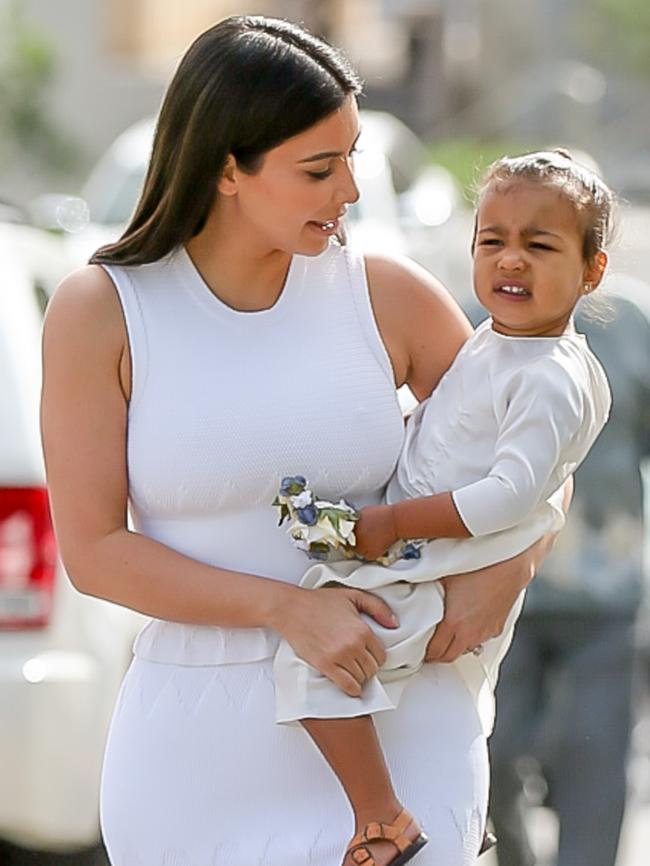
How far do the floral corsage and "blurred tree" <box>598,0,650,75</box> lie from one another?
32.4 metres

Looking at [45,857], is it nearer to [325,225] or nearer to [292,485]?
[292,485]

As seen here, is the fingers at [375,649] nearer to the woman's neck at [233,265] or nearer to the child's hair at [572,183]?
the woman's neck at [233,265]

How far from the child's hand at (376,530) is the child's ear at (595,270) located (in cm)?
43

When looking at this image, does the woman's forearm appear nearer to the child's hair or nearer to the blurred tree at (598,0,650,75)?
the child's hair

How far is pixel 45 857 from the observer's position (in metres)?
4.63

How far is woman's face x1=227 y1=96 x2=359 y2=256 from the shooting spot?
104 inches

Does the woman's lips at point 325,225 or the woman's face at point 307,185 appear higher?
the woman's face at point 307,185

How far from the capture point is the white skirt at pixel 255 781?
269 centimetres

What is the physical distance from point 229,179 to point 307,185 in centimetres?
12

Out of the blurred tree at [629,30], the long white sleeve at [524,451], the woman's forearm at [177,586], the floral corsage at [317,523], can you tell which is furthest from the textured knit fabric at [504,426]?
the blurred tree at [629,30]

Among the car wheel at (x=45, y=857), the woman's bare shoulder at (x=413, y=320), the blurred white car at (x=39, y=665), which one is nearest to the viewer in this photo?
the woman's bare shoulder at (x=413, y=320)

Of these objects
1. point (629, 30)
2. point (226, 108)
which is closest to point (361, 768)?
point (226, 108)

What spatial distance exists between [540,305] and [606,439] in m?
1.82

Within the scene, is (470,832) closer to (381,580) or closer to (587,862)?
(381,580)
